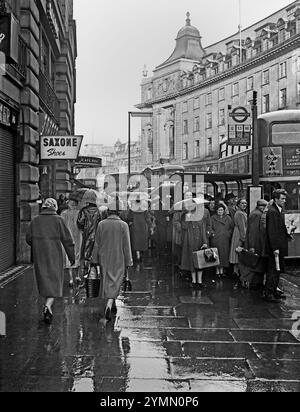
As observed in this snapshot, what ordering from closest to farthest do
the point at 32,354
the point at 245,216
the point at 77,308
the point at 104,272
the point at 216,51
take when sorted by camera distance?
the point at 32,354, the point at 104,272, the point at 77,308, the point at 245,216, the point at 216,51

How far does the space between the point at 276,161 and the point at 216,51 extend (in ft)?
229

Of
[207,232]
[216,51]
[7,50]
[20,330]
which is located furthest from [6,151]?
[216,51]

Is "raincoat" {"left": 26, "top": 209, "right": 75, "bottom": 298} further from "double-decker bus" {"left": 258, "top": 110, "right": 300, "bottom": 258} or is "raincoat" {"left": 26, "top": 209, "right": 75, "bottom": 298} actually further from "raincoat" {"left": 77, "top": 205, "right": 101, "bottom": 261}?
"double-decker bus" {"left": 258, "top": 110, "right": 300, "bottom": 258}

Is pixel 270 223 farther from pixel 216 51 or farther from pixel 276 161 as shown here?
pixel 216 51

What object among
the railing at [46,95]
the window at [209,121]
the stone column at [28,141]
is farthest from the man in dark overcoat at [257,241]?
the window at [209,121]

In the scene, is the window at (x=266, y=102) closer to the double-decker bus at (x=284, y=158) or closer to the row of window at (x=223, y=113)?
the row of window at (x=223, y=113)

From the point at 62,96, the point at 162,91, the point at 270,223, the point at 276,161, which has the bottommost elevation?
the point at 270,223

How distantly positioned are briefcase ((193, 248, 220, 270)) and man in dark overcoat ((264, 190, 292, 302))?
147 centimetres

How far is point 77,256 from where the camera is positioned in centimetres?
1041

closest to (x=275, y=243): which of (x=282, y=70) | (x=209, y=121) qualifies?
(x=282, y=70)

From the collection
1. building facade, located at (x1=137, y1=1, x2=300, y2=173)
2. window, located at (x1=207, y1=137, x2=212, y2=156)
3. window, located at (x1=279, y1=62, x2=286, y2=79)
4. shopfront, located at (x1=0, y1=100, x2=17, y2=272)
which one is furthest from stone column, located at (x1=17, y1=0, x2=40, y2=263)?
window, located at (x1=207, y1=137, x2=212, y2=156)

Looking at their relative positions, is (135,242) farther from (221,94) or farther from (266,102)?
(221,94)

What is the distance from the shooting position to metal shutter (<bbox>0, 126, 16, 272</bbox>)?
11.8 m

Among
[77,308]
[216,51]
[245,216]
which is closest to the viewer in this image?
[77,308]
